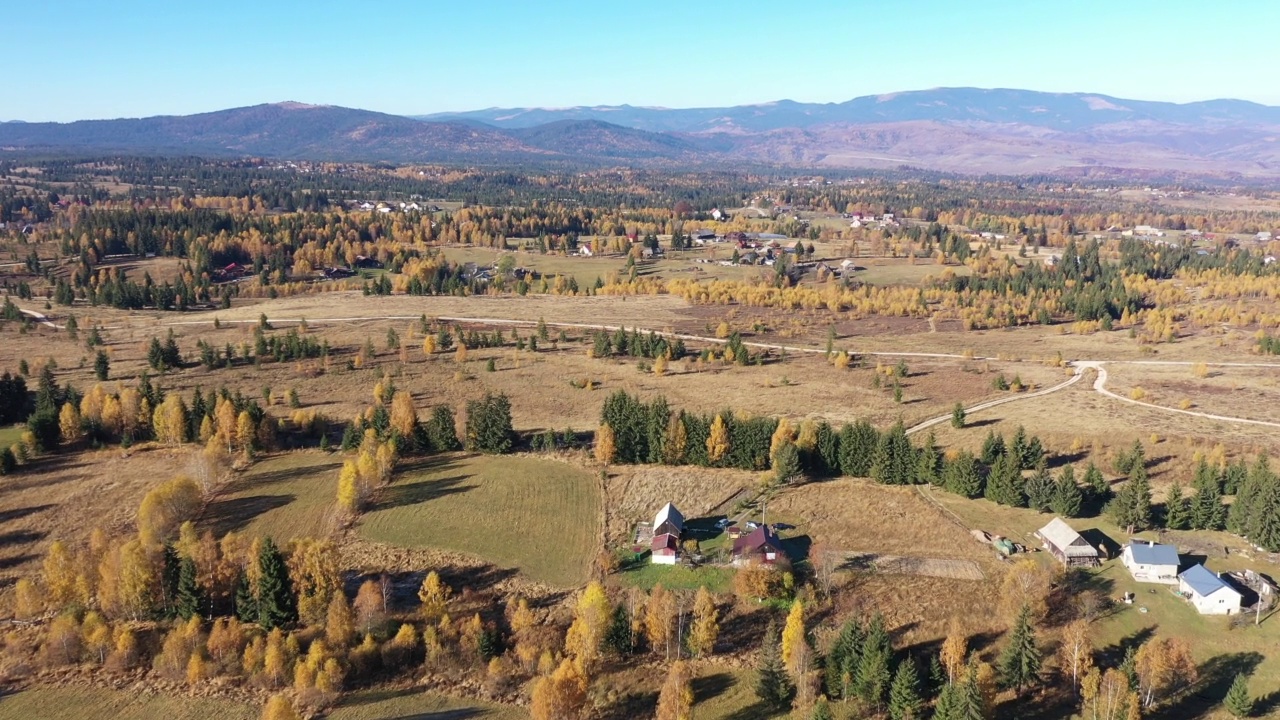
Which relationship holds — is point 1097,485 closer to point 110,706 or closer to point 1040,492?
point 1040,492

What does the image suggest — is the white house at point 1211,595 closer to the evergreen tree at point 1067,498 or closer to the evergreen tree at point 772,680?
the evergreen tree at point 1067,498

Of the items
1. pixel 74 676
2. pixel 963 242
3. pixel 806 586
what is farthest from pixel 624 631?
pixel 963 242

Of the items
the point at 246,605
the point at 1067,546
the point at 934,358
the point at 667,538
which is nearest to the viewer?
the point at 246,605

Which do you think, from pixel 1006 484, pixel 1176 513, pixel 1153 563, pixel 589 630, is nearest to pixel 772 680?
pixel 589 630

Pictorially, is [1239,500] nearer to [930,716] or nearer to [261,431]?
[930,716]

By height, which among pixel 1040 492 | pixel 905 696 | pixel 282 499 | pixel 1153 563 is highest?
pixel 1040 492

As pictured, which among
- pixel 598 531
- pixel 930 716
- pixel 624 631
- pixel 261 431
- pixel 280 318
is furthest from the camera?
pixel 280 318
